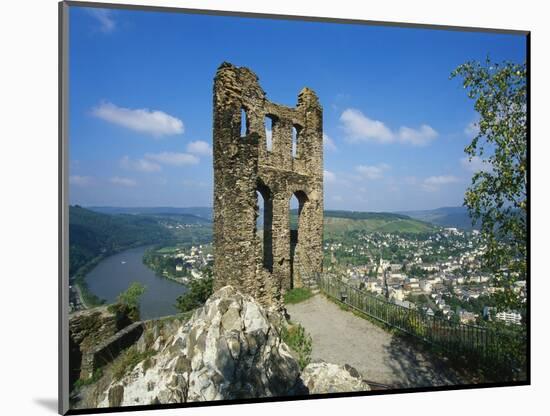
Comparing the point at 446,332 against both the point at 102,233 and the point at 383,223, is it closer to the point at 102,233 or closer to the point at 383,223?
the point at 383,223

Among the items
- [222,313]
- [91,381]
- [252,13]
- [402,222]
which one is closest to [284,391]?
[222,313]

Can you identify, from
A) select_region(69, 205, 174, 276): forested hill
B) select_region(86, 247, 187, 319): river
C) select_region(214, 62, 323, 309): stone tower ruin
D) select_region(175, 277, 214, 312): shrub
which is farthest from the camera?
select_region(175, 277, 214, 312): shrub

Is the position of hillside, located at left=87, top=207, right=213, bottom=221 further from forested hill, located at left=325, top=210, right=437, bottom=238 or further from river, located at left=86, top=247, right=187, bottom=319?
forested hill, located at left=325, top=210, right=437, bottom=238

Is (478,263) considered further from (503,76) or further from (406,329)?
(503,76)

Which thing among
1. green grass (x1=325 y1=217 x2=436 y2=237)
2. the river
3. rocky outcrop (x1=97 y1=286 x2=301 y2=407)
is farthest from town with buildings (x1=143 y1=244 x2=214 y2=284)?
green grass (x1=325 y1=217 x2=436 y2=237)

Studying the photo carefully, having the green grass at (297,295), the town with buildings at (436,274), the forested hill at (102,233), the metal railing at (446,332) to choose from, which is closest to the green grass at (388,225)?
the town with buildings at (436,274)

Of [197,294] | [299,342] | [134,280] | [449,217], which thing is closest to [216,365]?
[134,280]
